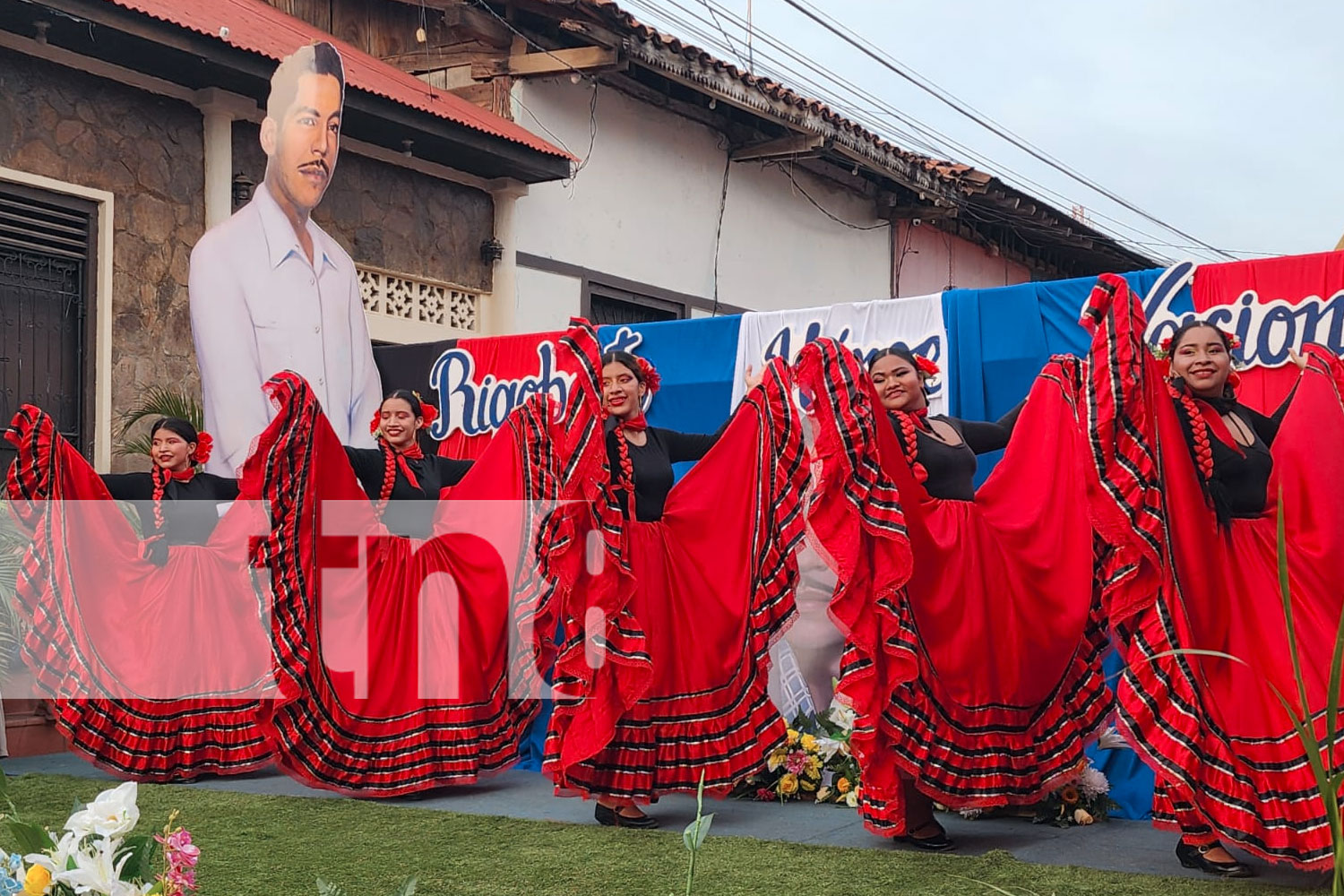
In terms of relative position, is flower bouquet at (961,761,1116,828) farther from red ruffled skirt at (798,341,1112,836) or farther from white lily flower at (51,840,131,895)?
white lily flower at (51,840,131,895)

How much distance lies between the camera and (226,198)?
25.7 ft

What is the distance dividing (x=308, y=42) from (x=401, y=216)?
1.27 m

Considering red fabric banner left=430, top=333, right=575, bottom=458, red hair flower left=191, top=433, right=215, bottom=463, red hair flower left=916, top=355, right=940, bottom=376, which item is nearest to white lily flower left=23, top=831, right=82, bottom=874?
red hair flower left=916, top=355, right=940, bottom=376

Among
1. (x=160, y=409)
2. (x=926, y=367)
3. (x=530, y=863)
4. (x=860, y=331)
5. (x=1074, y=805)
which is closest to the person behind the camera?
(x=530, y=863)

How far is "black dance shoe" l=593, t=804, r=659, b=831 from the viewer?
177 inches

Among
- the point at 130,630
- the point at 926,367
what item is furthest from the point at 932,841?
the point at 130,630

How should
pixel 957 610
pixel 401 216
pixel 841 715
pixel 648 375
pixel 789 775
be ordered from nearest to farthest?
pixel 957 610, pixel 648 375, pixel 789 775, pixel 841 715, pixel 401 216

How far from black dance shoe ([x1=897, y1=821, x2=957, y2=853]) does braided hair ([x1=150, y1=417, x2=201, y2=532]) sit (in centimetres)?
364

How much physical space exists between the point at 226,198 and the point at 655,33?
355 cm

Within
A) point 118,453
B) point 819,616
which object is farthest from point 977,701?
point 118,453

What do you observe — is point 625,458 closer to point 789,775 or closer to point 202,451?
point 789,775

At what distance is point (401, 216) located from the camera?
9086mm

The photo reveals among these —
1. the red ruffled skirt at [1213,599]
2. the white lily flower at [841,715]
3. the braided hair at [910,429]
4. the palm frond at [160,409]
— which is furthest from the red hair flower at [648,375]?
the palm frond at [160,409]

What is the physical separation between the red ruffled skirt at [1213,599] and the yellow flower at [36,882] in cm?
281
